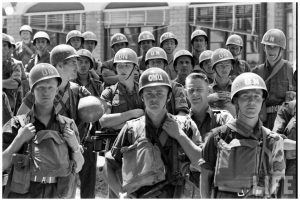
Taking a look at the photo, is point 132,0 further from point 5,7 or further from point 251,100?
point 251,100

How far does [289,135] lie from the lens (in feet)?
21.5

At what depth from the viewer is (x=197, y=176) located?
18.7ft

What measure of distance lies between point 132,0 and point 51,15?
150 inches

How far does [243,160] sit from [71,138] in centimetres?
146

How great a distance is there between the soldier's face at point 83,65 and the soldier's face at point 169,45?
2226mm

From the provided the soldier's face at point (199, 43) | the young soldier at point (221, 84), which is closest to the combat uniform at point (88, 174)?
the young soldier at point (221, 84)

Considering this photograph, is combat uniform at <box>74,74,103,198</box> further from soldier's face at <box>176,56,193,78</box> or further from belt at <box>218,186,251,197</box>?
belt at <box>218,186,251,197</box>

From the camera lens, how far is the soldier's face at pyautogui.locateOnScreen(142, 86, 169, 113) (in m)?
5.45

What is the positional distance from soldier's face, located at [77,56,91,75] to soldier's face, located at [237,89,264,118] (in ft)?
13.4

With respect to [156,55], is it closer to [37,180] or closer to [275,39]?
[275,39]

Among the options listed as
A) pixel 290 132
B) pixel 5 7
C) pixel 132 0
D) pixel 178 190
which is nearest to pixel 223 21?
pixel 132 0

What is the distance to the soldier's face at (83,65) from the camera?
355 inches

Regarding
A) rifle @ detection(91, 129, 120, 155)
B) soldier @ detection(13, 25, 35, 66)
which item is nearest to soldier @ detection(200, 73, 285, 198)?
rifle @ detection(91, 129, 120, 155)

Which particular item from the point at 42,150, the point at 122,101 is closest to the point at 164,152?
the point at 42,150
